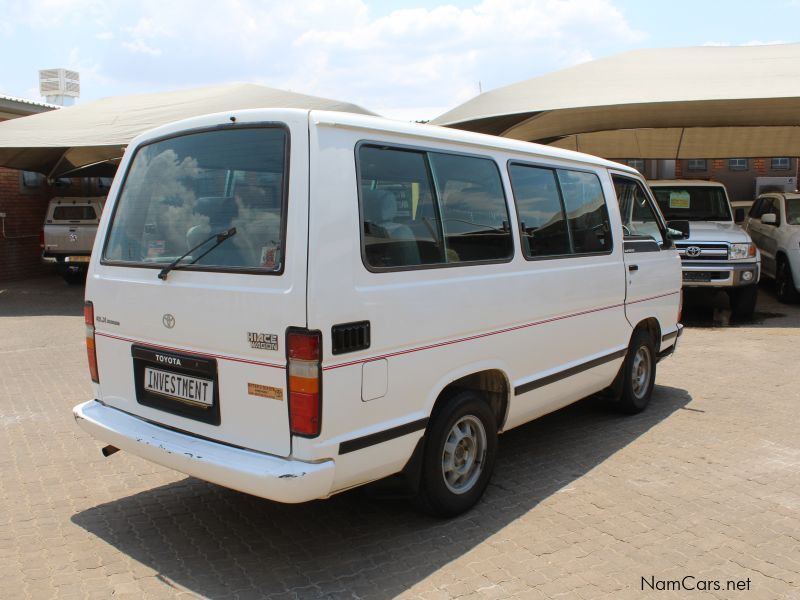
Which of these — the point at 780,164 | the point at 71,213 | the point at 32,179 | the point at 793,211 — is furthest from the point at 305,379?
the point at 780,164

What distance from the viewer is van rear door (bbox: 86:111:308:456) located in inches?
121

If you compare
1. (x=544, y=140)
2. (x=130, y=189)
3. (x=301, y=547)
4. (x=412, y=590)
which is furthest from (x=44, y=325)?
(x=544, y=140)

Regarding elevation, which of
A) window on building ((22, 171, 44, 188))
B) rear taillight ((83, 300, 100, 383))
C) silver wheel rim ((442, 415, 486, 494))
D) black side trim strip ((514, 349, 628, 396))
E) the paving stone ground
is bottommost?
the paving stone ground

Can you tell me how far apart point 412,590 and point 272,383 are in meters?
1.17

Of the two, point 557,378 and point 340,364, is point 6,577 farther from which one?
point 557,378

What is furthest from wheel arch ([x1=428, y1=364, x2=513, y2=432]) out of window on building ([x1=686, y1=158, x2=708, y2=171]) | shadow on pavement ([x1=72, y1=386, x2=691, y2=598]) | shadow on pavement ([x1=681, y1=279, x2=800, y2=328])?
window on building ([x1=686, y1=158, x2=708, y2=171])

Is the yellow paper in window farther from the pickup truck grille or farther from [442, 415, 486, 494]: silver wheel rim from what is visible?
[442, 415, 486, 494]: silver wheel rim

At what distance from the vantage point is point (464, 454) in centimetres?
403

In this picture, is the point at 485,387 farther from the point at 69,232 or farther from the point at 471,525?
the point at 69,232

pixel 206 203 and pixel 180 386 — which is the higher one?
pixel 206 203

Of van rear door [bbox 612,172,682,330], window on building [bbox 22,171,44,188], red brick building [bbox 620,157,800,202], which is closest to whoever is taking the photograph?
van rear door [bbox 612,172,682,330]

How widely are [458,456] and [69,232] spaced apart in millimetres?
13573

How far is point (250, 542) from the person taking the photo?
3.72m

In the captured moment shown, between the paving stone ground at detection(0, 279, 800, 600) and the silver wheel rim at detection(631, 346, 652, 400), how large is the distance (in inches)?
8.8
